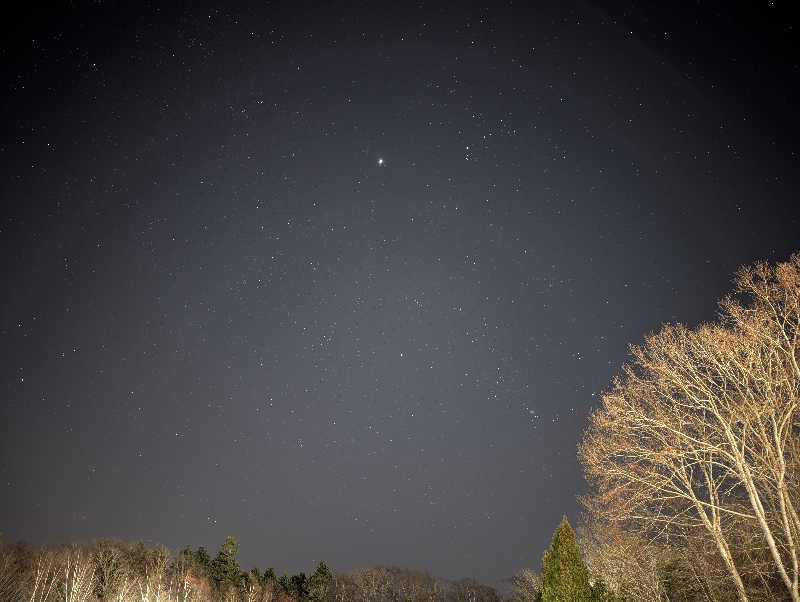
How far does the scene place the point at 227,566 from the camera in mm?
53969

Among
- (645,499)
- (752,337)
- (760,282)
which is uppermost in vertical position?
(760,282)

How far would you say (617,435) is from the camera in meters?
14.6

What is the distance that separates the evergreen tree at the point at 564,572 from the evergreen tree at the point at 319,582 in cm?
4954

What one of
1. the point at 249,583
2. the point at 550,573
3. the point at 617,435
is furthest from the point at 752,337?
the point at 249,583

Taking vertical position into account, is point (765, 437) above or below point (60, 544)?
below

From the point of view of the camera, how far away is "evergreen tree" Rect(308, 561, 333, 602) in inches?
2296

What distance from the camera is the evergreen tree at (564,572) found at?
60.8ft

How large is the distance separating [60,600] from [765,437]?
4640 cm

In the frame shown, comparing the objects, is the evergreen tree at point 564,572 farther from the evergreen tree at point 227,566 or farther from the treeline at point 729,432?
the evergreen tree at point 227,566

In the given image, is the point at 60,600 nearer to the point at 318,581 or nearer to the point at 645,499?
the point at 318,581

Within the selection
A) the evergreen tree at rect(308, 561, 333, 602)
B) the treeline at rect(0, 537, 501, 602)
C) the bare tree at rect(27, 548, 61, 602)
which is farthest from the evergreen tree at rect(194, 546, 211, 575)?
the bare tree at rect(27, 548, 61, 602)

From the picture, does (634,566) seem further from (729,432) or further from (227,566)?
(227,566)

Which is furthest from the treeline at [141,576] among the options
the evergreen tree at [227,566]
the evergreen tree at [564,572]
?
the evergreen tree at [564,572]

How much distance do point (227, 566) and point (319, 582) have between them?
12.8 m
